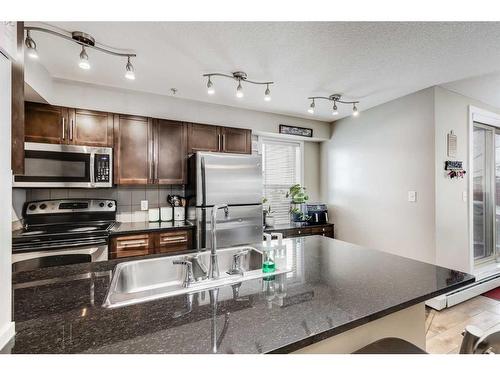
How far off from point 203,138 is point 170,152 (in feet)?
1.51

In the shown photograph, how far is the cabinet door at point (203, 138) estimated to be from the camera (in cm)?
305

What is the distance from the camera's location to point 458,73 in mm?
2371

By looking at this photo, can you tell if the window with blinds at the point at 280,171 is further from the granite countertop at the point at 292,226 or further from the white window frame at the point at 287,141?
the granite countertop at the point at 292,226

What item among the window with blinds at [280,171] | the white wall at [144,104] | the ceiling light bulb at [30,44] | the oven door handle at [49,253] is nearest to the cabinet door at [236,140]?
the white wall at [144,104]

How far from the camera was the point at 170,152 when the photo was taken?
294 centimetres

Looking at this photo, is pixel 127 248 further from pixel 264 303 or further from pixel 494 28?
pixel 494 28

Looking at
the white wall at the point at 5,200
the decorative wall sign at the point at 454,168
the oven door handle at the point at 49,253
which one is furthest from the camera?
the decorative wall sign at the point at 454,168

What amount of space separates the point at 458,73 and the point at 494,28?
74cm

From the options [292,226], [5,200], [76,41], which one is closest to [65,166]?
[76,41]

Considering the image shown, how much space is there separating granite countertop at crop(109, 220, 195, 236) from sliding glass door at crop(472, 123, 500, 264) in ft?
13.4

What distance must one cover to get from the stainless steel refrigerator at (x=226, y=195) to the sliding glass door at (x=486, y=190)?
10.6ft

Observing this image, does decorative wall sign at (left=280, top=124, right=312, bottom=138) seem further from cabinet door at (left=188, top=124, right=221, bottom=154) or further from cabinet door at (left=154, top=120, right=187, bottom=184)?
cabinet door at (left=154, top=120, right=187, bottom=184)

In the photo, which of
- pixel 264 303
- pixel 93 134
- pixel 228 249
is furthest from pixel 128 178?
pixel 264 303
